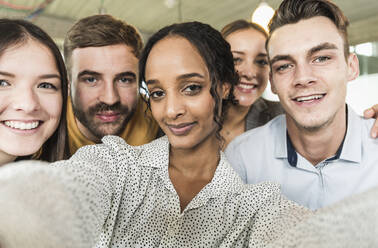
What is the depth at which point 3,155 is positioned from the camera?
53.2 inches

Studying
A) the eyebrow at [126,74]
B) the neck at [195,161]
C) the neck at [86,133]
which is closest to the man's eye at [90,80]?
the eyebrow at [126,74]

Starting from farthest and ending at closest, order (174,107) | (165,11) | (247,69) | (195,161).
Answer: (165,11) → (247,69) → (195,161) → (174,107)

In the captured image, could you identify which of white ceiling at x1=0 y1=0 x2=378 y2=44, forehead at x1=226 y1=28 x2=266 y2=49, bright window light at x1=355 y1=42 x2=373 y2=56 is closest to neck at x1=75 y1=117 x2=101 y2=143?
forehead at x1=226 y1=28 x2=266 y2=49

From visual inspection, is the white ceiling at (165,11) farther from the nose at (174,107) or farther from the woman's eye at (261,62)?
the nose at (174,107)

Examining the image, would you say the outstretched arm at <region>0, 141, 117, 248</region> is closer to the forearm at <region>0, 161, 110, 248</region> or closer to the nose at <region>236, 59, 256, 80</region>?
the forearm at <region>0, 161, 110, 248</region>

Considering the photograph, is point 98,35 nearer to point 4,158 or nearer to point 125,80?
point 125,80

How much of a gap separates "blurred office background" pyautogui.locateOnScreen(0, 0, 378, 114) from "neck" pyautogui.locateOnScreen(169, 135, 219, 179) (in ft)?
14.8

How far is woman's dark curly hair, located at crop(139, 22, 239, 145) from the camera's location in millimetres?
1318

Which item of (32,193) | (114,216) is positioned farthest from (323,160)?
(32,193)

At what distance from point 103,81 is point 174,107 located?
75 cm

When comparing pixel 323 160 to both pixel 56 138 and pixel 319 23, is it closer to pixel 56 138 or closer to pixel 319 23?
pixel 319 23

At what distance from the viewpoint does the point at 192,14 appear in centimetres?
641

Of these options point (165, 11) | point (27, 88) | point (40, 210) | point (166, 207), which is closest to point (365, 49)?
point (165, 11)

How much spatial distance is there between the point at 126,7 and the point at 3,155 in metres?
5.23
